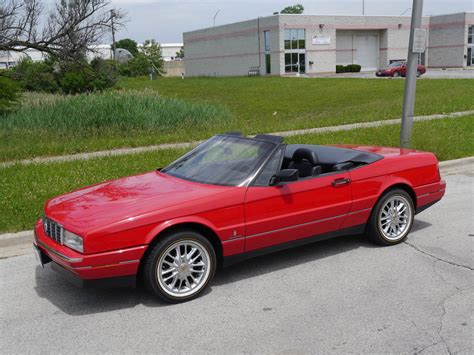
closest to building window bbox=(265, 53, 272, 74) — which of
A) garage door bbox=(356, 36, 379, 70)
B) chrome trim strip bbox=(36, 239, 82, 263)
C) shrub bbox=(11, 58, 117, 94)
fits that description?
garage door bbox=(356, 36, 379, 70)

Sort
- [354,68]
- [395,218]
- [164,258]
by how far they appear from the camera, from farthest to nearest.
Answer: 1. [354,68]
2. [395,218]
3. [164,258]

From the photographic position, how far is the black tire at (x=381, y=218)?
5.52 metres

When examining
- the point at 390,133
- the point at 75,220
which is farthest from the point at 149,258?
the point at 390,133

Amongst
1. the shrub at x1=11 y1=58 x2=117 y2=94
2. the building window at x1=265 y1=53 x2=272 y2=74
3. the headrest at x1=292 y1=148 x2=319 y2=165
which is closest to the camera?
the headrest at x1=292 y1=148 x2=319 y2=165

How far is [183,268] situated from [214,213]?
523mm

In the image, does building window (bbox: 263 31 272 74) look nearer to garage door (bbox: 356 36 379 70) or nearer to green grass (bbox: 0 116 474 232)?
garage door (bbox: 356 36 379 70)

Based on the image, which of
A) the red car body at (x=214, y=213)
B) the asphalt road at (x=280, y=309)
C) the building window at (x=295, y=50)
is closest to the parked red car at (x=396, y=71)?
the building window at (x=295, y=50)

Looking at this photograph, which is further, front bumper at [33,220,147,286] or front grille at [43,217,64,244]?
front grille at [43,217,64,244]

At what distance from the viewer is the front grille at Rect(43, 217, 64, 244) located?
4.27 meters

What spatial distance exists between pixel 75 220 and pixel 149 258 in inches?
26.5

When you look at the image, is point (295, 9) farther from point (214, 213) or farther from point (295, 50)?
point (214, 213)

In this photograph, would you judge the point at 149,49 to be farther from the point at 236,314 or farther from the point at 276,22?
the point at 236,314

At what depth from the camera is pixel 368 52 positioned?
66.5 metres

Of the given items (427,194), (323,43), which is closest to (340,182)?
(427,194)
